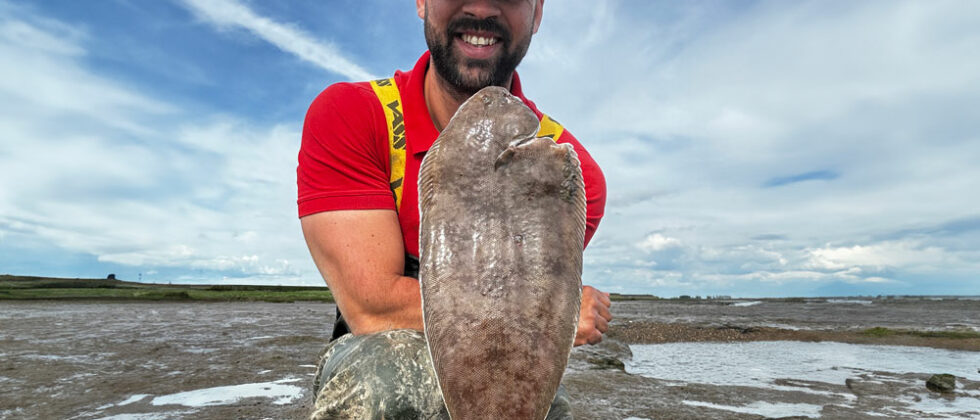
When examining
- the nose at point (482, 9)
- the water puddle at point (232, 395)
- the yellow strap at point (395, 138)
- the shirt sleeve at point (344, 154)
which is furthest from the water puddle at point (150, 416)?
the nose at point (482, 9)

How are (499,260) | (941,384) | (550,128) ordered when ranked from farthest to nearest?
(941,384) < (550,128) < (499,260)

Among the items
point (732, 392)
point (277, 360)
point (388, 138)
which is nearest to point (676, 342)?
point (732, 392)

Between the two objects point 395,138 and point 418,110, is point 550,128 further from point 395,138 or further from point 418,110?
point 395,138

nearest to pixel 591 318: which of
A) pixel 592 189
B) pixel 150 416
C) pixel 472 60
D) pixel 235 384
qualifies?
pixel 592 189

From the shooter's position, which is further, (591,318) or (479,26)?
(479,26)

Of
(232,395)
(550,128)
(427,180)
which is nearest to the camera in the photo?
(427,180)

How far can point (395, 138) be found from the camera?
331 centimetres

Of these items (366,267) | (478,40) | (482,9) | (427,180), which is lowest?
(366,267)

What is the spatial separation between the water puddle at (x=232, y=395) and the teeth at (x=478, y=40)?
630 cm

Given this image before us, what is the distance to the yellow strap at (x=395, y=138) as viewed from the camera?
10.7 feet

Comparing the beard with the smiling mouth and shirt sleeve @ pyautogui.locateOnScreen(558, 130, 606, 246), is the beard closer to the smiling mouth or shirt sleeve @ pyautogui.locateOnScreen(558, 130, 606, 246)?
the smiling mouth

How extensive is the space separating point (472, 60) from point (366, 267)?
1.34m

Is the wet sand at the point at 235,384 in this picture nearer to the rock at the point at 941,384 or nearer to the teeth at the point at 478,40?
the rock at the point at 941,384

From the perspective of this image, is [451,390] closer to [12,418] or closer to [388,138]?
[388,138]
